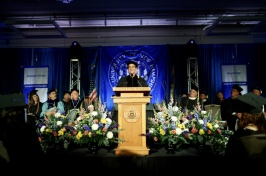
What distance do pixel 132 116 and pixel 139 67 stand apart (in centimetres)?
503

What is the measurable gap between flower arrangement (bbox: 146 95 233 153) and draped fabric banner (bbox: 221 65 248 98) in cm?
500

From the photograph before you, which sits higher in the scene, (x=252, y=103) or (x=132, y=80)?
(x=132, y=80)

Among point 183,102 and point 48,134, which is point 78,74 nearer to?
point 183,102

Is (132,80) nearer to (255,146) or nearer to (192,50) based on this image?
(255,146)

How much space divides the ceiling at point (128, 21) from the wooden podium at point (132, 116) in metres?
4.43

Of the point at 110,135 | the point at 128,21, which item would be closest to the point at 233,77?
the point at 128,21

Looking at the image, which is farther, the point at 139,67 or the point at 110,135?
the point at 139,67

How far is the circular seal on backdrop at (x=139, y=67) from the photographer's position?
8023 mm

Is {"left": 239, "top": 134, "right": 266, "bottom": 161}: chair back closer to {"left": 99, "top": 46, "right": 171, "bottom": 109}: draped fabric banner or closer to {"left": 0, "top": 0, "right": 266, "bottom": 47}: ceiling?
{"left": 0, "top": 0, "right": 266, "bottom": 47}: ceiling

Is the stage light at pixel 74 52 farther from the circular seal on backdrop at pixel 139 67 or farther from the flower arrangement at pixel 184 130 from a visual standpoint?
the flower arrangement at pixel 184 130

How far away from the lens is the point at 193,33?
8.70 metres

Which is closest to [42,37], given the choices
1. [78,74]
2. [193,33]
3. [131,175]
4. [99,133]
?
[78,74]

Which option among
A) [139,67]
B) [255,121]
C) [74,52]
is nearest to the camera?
[255,121]

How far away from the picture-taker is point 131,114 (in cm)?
308
